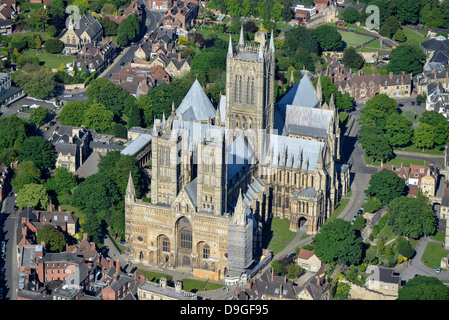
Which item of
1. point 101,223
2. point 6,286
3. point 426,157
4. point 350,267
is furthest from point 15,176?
point 426,157

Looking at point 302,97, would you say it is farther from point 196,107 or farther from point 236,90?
point 236,90

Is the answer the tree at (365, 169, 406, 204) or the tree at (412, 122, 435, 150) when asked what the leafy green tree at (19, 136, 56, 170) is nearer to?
the tree at (365, 169, 406, 204)

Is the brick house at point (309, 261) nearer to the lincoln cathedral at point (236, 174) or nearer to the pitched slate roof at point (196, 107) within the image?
the lincoln cathedral at point (236, 174)

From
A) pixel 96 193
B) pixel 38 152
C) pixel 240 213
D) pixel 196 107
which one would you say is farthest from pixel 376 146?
pixel 38 152

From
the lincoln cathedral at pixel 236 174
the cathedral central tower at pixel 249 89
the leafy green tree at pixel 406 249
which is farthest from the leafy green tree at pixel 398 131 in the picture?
the leafy green tree at pixel 406 249

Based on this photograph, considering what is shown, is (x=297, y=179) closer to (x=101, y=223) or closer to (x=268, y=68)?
(x=268, y=68)
